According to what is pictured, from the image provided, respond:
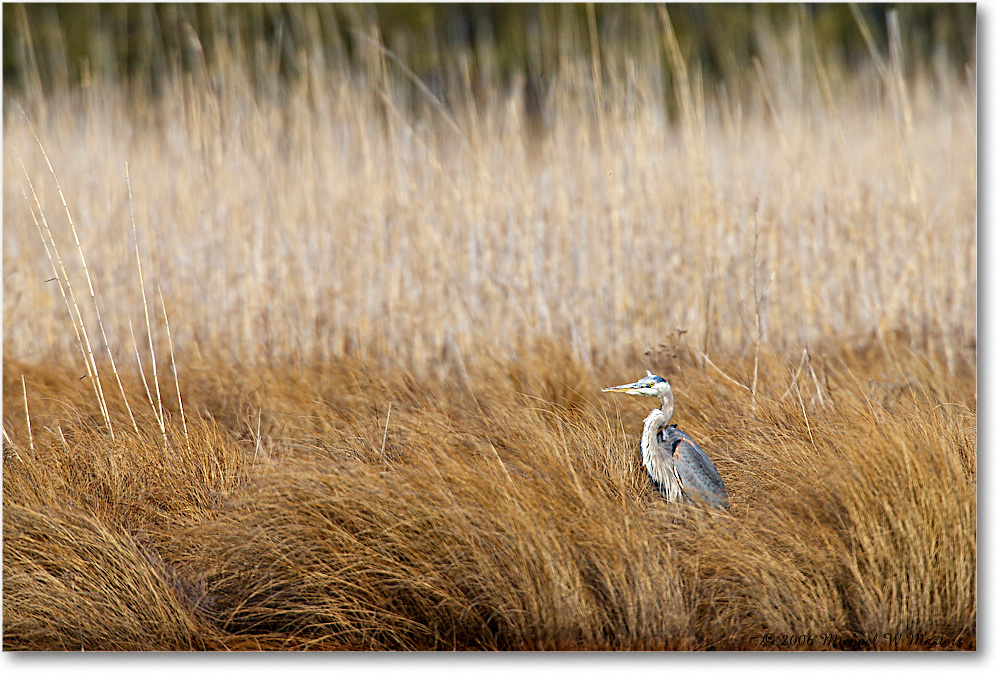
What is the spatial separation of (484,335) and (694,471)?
681mm

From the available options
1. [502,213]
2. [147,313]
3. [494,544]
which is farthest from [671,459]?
[147,313]

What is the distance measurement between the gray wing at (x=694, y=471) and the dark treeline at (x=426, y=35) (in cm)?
100

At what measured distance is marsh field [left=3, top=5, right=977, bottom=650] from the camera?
173 centimetres

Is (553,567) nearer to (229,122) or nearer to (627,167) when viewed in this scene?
(627,167)

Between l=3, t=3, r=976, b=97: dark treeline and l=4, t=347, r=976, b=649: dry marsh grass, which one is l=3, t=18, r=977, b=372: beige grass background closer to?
l=3, t=3, r=976, b=97: dark treeline

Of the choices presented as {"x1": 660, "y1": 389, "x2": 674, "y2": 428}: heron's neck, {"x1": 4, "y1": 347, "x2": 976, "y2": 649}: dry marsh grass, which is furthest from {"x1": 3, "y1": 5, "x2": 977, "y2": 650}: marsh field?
{"x1": 660, "y1": 389, "x2": 674, "y2": 428}: heron's neck

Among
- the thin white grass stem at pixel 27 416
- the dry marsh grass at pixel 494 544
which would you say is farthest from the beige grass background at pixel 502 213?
the dry marsh grass at pixel 494 544

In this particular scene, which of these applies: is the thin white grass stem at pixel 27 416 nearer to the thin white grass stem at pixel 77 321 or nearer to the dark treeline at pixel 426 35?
the thin white grass stem at pixel 77 321

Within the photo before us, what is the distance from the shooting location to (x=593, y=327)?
2.18m

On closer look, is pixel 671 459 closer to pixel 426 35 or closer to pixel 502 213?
pixel 502 213

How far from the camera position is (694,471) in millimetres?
1804

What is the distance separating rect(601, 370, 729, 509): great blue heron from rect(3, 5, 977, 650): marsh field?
0.05 meters

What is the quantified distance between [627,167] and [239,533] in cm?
134

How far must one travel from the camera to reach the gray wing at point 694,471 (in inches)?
70.3
